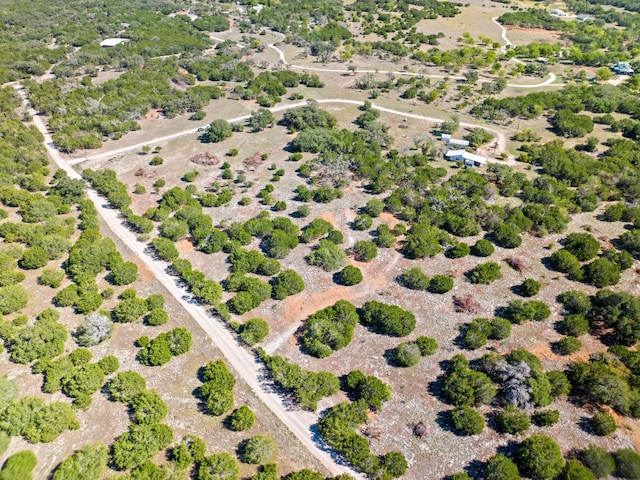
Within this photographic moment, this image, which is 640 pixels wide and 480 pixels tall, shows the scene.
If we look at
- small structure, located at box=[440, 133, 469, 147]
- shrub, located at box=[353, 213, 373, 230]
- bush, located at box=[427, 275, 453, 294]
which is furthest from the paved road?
small structure, located at box=[440, 133, 469, 147]

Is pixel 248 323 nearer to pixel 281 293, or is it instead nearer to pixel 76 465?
pixel 281 293

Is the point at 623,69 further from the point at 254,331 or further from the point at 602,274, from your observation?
the point at 254,331

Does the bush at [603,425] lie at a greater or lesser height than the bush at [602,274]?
lesser

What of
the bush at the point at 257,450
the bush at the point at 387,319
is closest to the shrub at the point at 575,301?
the bush at the point at 387,319

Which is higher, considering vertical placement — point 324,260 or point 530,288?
point 530,288

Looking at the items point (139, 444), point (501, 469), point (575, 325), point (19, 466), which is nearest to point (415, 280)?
point (575, 325)

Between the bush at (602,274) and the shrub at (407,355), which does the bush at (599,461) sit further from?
the bush at (602,274)

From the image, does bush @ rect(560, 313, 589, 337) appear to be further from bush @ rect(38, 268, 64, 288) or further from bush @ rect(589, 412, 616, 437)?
bush @ rect(38, 268, 64, 288)
